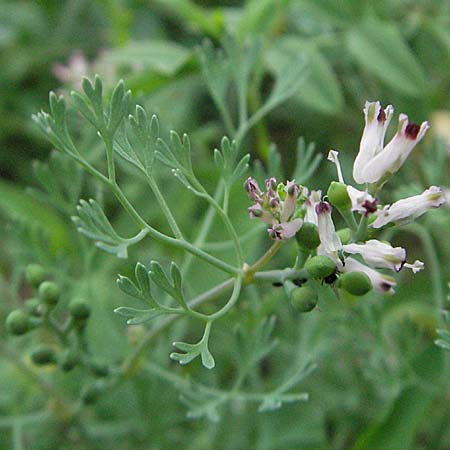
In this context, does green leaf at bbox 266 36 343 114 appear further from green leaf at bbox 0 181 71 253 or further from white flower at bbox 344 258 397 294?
white flower at bbox 344 258 397 294

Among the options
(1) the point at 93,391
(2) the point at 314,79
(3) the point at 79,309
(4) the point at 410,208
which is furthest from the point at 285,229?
(2) the point at 314,79

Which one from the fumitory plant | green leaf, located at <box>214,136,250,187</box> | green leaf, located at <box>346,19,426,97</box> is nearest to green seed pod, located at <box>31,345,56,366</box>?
the fumitory plant

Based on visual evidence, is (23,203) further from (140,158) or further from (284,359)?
(140,158)

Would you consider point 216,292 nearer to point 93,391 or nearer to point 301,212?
point 301,212

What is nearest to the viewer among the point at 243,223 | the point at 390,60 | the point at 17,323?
the point at 17,323

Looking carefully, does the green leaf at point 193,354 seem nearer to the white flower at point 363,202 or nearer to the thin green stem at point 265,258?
A: the thin green stem at point 265,258

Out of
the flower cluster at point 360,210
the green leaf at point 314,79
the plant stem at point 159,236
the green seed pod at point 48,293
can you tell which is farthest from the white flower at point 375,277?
the green leaf at point 314,79

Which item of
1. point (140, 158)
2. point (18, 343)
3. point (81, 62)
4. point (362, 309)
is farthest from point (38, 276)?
point (81, 62)
